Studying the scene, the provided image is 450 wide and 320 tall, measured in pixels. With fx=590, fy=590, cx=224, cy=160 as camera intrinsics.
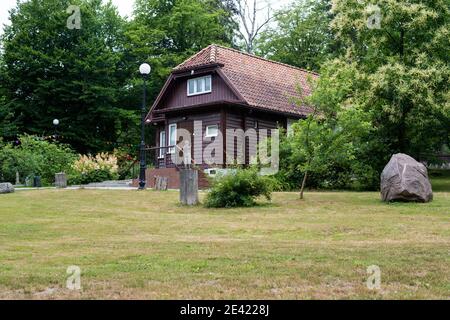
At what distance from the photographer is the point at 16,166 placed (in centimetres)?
2998

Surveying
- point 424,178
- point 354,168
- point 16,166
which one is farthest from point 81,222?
point 16,166

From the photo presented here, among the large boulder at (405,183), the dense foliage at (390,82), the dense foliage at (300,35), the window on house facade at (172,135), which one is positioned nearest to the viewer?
the large boulder at (405,183)

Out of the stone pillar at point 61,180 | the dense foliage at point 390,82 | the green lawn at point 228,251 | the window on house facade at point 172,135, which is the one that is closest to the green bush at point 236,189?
the green lawn at point 228,251

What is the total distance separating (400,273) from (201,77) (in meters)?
22.7

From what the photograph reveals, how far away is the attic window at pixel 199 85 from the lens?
28391 mm

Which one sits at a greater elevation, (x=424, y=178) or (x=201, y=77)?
(x=201, y=77)

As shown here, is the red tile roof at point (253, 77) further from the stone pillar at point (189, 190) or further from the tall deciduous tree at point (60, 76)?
the tall deciduous tree at point (60, 76)

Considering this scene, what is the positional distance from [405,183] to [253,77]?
1435 centimetres

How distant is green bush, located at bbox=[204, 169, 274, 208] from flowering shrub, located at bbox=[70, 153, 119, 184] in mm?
15366

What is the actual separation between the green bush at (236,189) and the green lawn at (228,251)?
0.63m

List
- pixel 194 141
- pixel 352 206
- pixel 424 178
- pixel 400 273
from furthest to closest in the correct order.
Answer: pixel 194 141, pixel 424 178, pixel 352 206, pixel 400 273
